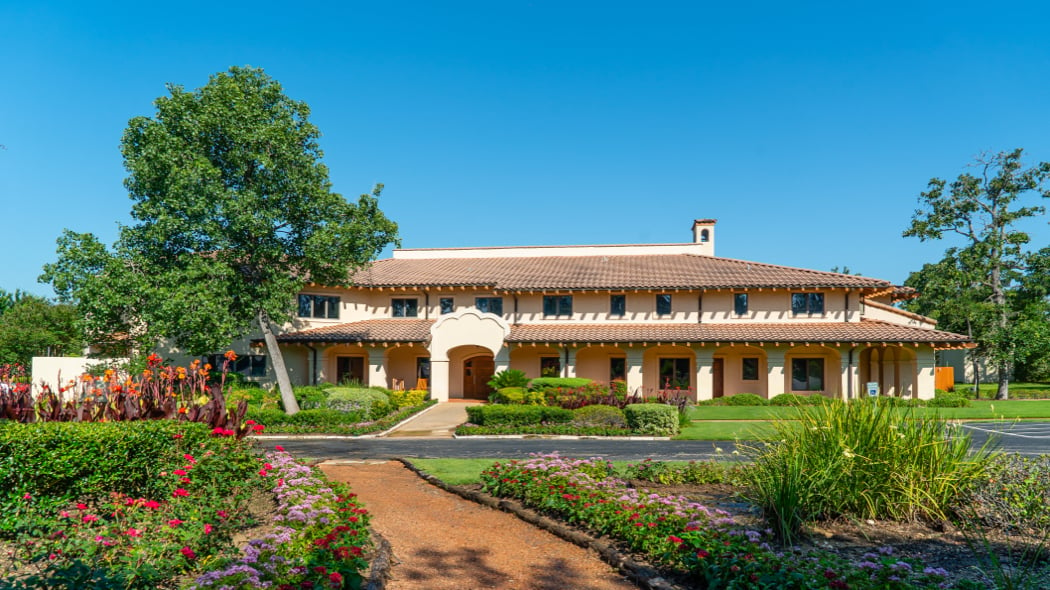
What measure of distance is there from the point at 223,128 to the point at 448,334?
12.9 metres

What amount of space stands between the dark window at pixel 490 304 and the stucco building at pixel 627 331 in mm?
61

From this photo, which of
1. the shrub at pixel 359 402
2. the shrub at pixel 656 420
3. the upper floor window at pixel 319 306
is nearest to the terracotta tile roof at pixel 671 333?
the upper floor window at pixel 319 306

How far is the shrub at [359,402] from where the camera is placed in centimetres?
2383

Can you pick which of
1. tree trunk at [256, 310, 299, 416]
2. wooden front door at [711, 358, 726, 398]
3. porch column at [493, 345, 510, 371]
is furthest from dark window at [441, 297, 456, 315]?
wooden front door at [711, 358, 726, 398]

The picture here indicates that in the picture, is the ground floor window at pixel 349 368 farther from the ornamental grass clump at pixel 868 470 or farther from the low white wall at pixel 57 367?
the ornamental grass clump at pixel 868 470

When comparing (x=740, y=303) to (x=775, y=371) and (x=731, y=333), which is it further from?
(x=775, y=371)

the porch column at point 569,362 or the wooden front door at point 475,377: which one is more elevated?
the porch column at point 569,362

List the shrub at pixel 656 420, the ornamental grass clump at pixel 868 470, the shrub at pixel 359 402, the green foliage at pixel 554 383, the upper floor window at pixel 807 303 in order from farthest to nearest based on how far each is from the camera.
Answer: the upper floor window at pixel 807 303 < the green foliage at pixel 554 383 < the shrub at pixel 359 402 < the shrub at pixel 656 420 < the ornamental grass clump at pixel 868 470

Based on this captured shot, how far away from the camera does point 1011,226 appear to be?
4053cm

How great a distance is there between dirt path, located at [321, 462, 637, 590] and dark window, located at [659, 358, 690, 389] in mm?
22362

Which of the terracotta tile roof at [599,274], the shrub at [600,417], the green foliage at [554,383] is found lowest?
the shrub at [600,417]

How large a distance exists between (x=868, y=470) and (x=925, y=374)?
26001mm

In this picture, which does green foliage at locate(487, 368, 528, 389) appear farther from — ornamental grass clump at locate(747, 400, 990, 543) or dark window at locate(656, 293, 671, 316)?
ornamental grass clump at locate(747, 400, 990, 543)

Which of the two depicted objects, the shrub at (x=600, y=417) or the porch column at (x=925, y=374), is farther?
the porch column at (x=925, y=374)
